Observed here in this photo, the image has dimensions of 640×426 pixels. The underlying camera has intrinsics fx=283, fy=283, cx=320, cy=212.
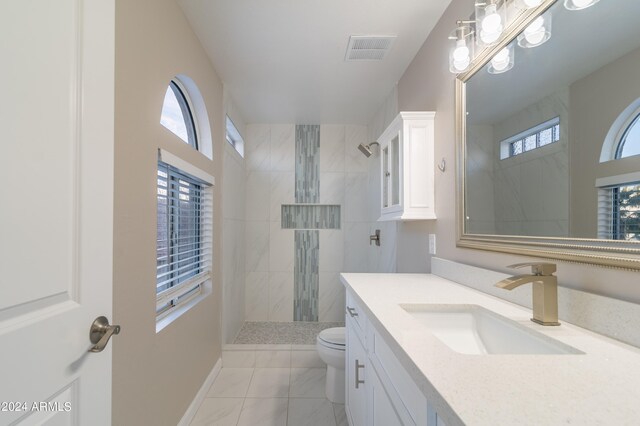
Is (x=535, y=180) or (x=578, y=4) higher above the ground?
(x=578, y=4)

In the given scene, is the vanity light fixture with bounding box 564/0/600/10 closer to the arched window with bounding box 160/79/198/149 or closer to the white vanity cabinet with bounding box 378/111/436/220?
the white vanity cabinet with bounding box 378/111/436/220

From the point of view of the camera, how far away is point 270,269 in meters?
3.46

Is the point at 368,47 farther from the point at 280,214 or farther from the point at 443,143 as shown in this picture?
the point at 280,214

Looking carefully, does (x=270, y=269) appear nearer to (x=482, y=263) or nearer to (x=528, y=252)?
(x=482, y=263)

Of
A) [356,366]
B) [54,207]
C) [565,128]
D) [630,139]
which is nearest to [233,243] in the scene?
[356,366]

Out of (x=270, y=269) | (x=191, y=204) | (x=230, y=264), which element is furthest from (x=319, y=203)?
(x=191, y=204)

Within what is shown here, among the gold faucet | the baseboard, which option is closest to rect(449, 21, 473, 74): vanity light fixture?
the gold faucet

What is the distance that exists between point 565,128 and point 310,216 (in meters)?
2.87

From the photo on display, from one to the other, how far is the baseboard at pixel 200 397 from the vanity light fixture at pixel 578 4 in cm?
250

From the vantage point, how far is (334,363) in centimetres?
195

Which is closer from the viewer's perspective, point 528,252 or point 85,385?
point 85,385

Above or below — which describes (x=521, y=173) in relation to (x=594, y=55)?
below

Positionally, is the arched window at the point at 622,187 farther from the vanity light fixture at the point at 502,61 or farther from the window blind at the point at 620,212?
the vanity light fixture at the point at 502,61

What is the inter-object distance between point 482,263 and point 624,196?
2.02 feet
